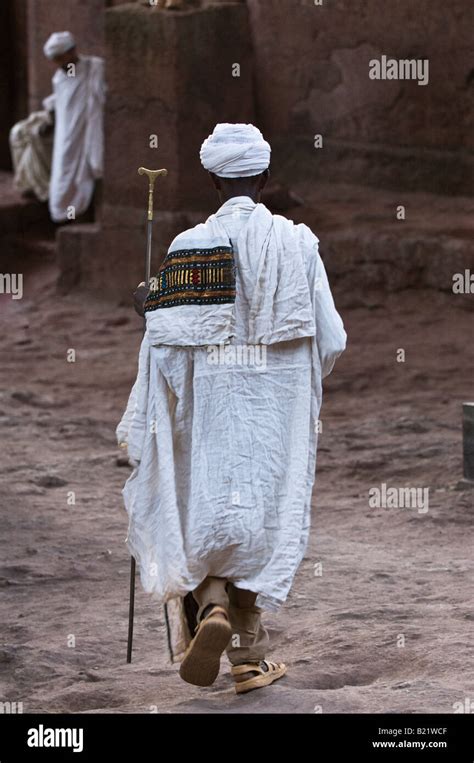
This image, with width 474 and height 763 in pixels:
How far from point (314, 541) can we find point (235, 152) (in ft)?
9.10

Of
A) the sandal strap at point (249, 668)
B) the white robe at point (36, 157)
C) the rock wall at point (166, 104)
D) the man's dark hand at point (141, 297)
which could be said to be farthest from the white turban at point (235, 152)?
the white robe at point (36, 157)

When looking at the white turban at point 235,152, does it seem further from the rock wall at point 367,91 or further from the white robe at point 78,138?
the white robe at point 78,138

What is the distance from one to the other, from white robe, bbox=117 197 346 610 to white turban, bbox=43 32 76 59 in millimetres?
9062

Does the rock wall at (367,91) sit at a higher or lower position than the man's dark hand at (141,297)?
higher

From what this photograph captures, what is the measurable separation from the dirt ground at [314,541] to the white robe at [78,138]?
2011 mm

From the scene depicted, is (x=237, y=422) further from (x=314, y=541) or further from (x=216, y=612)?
(x=314, y=541)

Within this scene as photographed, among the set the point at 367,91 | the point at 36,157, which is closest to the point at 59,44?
the point at 36,157

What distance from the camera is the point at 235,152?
442 cm

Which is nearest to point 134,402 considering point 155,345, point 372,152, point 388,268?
point 155,345

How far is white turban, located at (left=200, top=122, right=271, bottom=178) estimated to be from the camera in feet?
14.5

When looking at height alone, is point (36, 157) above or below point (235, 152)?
above

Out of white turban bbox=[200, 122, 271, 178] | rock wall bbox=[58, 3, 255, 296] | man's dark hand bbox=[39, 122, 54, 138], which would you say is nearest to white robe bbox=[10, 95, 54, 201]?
man's dark hand bbox=[39, 122, 54, 138]

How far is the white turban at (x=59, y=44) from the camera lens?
13.1m

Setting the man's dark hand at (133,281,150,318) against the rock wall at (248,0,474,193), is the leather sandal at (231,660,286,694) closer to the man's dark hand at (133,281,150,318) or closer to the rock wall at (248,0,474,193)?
the man's dark hand at (133,281,150,318)
